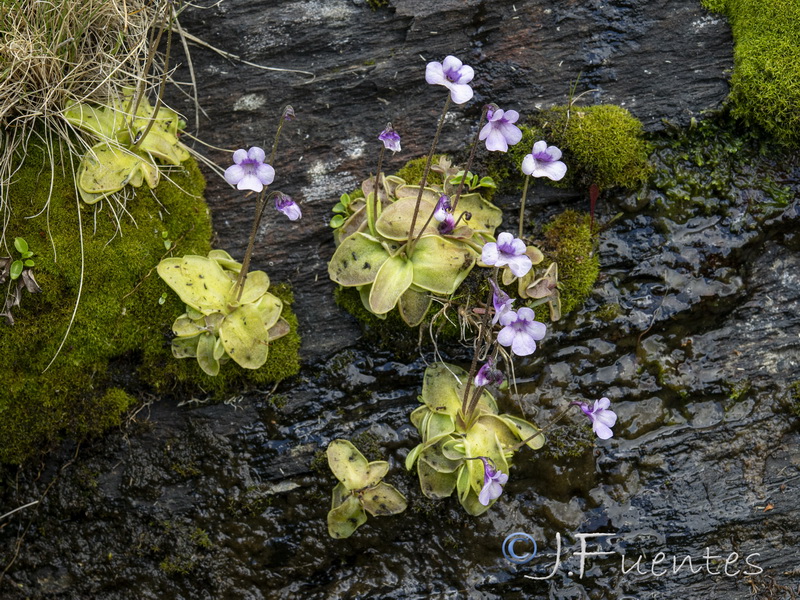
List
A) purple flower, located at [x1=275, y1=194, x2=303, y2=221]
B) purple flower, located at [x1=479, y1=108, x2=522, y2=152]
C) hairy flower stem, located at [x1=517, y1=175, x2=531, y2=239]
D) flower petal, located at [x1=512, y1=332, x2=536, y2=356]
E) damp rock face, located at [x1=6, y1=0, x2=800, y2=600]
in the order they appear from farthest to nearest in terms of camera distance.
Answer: hairy flower stem, located at [x1=517, y1=175, x2=531, y2=239] → damp rock face, located at [x1=6, y1=0, x2=800, y2=600] → purple flower, located at [x1=275, y1=194, x2=303, y2=221] → purple flower, located at [x1=479, y1=108, x2=522, y2=152] → flower petal, located at [x1=512, y1=332, x2=536, y2=356]

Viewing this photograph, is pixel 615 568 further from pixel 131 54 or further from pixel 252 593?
pixel 131 54

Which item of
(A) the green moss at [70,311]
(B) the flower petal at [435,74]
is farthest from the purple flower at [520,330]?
(A) the green moss at [70,311]

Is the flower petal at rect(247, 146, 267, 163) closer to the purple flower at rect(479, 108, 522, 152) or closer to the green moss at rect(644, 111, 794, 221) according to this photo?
the purple flower at rect(479, 108, 522, 152)

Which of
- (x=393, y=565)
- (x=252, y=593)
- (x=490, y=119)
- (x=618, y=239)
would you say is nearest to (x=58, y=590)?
(x=252, y=593)

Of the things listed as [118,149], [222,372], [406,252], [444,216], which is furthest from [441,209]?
[118,149]

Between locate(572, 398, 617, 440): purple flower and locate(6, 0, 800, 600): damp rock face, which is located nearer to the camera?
locate(572, 398, 617, 440): purple flower

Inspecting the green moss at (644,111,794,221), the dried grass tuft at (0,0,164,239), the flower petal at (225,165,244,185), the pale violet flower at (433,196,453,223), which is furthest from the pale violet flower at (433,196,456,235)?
the dried grass tuft at (0,0,164,239)

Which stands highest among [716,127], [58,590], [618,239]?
[716,127]
